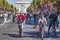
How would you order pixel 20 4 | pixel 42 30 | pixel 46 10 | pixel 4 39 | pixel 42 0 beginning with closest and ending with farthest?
pixel 42 30 → pixel 4 39 → pixel 46 10 → pixel 42 0 → pixel 20 4

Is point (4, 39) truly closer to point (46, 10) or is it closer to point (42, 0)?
point (46, 10)

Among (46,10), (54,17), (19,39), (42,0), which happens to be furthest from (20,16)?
(42,0)

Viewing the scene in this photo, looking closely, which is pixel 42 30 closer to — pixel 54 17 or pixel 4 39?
pixel 4 39

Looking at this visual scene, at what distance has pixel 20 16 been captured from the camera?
73.0ft

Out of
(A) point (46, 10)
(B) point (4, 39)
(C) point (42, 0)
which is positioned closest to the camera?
(B) point (4, 39)

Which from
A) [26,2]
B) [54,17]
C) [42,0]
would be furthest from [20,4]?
[54,17]

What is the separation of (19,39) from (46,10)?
49.9 metres

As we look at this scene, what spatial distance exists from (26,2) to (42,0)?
102 metres

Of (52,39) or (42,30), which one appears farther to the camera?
(52,39)

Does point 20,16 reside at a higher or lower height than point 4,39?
higher

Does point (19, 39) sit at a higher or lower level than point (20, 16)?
lower

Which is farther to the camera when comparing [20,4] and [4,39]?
[20,4]

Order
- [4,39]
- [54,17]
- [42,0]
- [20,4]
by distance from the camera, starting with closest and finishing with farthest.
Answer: [4,39] → [54,17] → [42,0] → [20,4]

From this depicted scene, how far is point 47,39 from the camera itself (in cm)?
2194
